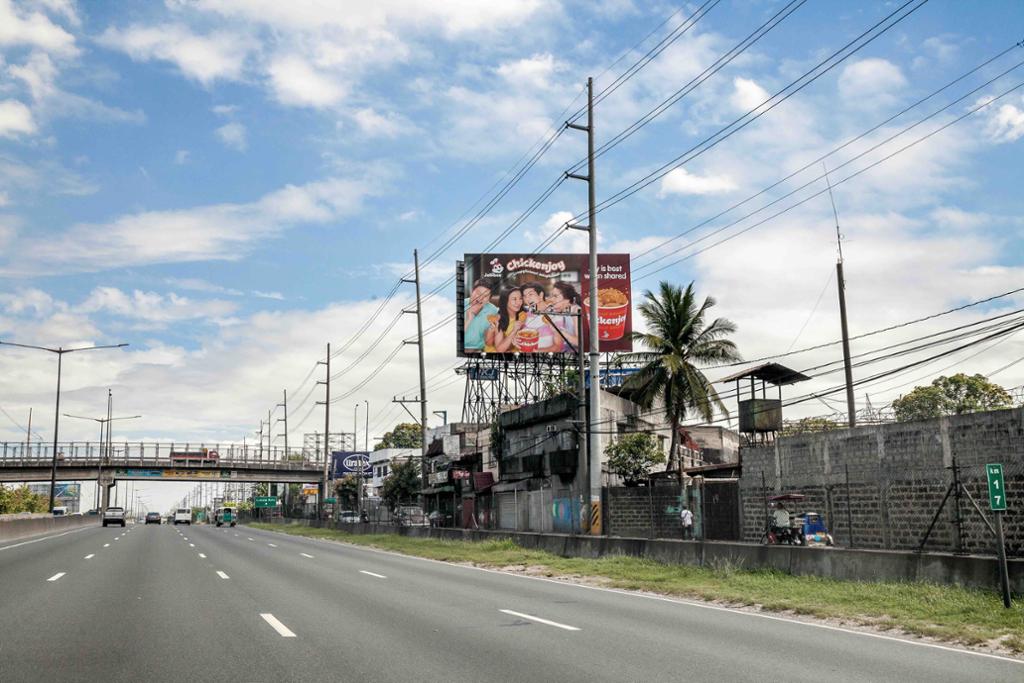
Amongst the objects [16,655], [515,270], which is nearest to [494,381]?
[515,270]

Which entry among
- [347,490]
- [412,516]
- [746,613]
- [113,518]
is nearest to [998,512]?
[746,613]

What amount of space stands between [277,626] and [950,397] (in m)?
90.5

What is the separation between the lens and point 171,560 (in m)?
26.6

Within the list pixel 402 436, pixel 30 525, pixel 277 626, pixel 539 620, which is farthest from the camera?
pixel 402 436

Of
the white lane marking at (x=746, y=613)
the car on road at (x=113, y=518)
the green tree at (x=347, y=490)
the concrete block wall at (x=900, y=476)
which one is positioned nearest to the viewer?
the white lane marking at (x=746, y=613)

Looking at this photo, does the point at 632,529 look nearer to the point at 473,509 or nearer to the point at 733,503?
the point at 733,503

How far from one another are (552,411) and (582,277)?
1463 cm

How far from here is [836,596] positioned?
54.9ft

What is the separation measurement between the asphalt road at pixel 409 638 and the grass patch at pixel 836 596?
1185 mm

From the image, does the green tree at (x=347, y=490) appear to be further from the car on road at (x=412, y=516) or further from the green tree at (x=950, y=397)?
the green tree at (x=950, y=397)

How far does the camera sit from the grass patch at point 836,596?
13109 millimetres

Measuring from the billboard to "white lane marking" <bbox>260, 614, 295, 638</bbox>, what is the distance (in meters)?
46.7

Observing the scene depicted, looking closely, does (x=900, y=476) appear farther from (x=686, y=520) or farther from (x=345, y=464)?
(x=345, y=464)

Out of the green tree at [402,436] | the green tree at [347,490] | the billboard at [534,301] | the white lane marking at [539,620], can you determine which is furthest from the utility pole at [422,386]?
the green tree at [402,436]
